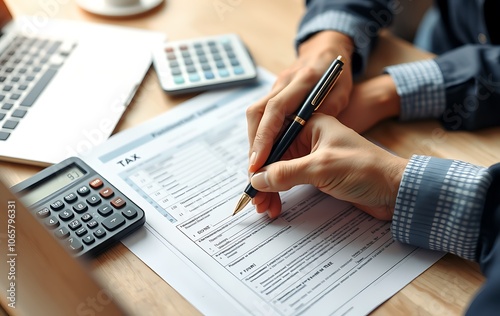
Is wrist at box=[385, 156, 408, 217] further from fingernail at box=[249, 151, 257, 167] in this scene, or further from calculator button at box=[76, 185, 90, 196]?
calculator button at box=[76, 185, 90, 196]

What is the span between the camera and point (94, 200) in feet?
1.83

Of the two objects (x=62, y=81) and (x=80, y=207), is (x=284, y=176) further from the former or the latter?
(x=62, y=81)

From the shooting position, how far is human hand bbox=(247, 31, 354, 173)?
1.96 feet

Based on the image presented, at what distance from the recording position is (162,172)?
62 centimetres

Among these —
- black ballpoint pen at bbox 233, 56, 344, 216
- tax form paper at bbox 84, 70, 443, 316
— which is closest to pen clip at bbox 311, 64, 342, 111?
black ballpoint pen at bbox 233, 56, 344, 216

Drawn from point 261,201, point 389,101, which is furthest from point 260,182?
point 389,101

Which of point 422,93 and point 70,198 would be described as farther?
point 422,93

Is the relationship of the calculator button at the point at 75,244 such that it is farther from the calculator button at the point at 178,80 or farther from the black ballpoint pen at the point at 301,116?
the calculator button at the point at 178,80

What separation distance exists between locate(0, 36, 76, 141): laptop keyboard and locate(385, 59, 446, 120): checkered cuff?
472 millimetres

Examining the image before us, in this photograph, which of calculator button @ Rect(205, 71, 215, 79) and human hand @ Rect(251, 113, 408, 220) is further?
calculator button @ Rect(205, 71, 215, 79)

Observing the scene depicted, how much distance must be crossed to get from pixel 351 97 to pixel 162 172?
267 millimetres

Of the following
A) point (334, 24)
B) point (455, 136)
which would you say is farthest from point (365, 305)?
point (334, 24)

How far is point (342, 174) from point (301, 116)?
92 mm

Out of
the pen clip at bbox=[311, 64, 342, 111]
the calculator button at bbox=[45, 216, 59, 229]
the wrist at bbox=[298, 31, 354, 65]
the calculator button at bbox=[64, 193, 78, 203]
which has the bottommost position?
the calculator button at bbox=[45, 216, 59, 229]
